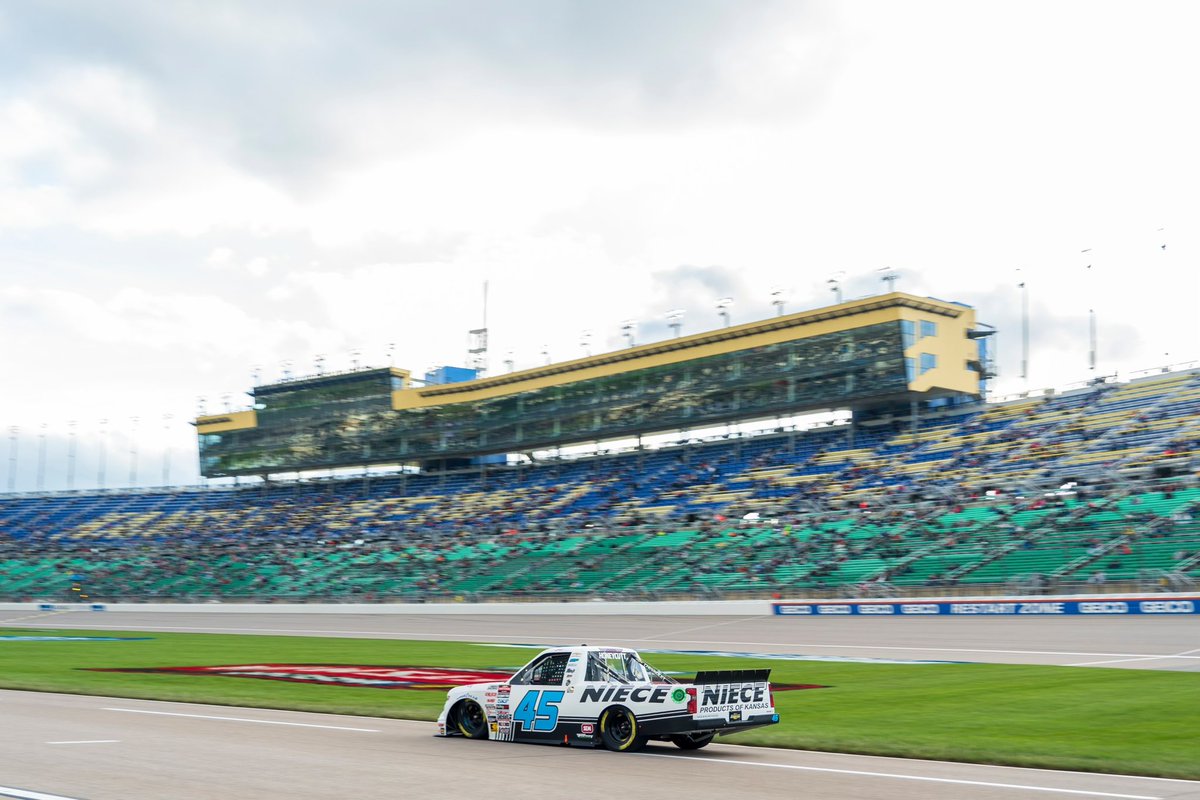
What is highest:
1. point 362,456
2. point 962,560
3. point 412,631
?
point 362,456

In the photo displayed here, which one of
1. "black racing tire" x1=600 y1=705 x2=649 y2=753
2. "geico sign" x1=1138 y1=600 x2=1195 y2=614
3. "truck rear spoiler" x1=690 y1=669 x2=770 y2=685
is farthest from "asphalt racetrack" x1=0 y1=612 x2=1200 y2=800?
"geico sign" x1=1138 y1=600 x2=1195 y2=614

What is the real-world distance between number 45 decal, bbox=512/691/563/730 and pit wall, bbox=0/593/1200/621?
1166 inches

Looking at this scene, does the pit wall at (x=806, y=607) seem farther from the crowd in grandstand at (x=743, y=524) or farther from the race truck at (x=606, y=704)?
the race truck at (x=606, y=704)

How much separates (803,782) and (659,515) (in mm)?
57779

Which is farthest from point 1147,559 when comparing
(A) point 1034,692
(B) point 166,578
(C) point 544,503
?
(B) point 166,578

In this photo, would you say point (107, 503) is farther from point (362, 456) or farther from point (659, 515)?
point (659, 515)

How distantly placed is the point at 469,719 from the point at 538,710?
4.65 feet

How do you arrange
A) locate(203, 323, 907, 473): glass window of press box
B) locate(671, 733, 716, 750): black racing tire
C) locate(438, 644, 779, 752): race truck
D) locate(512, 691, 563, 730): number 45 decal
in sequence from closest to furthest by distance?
locate(438, 644, 779, 752): race truck, locate(671, 733, 716, 750): black racing tire, locate(512, 691, 563, 730): number 45 decal, locate(203, 323, 907, 473): glass window of press box

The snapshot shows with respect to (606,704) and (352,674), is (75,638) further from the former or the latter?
(606,704)

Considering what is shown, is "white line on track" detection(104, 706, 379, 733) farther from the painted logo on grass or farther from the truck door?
the painted logo on grass

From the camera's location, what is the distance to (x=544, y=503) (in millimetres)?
80312

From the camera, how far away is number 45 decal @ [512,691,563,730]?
14938 mm

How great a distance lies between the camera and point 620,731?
47.1 ft

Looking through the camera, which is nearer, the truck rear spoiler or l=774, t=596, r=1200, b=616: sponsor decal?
the truck rear spoiler
